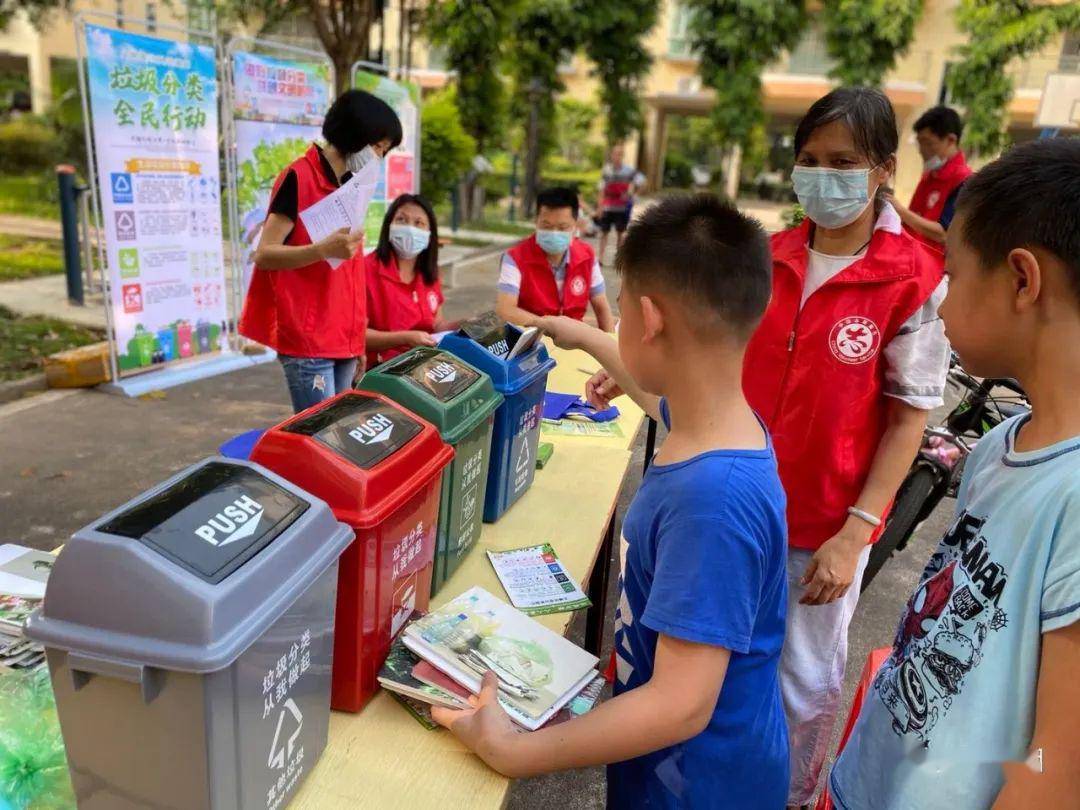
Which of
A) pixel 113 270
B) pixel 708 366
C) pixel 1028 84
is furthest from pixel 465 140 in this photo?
pixel 1028 84

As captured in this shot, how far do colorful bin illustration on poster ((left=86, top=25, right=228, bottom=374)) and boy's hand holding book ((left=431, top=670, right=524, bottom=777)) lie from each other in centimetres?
463

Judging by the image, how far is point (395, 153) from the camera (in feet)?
24.4

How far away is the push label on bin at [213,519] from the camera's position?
885mm

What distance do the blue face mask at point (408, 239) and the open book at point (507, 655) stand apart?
2.03 meters

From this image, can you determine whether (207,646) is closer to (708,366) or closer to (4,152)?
(708,366)

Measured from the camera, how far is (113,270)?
16.3ft

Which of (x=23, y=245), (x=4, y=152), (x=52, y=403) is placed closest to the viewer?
(x=52, y=403)

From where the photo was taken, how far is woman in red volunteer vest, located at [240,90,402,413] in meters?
2.63

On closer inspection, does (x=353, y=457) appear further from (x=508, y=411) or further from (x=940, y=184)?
(x=940, y=184)

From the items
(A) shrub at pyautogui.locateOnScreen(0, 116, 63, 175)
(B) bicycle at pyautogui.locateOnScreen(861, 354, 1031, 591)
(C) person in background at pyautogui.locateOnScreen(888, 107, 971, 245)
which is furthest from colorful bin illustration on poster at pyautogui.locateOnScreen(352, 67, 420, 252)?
(A) shrub at pyautogui.locateOnScreen(0, 116, 63, 175)

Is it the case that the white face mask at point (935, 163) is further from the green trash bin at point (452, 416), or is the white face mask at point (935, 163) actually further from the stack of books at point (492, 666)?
the stack of books at point (492, 666)

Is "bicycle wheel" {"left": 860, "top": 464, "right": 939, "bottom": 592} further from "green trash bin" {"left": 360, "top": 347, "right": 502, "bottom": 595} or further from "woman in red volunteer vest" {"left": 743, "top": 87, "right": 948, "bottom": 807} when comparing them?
"green trash bin" {"left": 360, "top": 347, "right": 502, "bottom": 595}

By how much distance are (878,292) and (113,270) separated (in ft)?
15.7

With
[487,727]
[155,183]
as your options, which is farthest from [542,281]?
[155,183]
